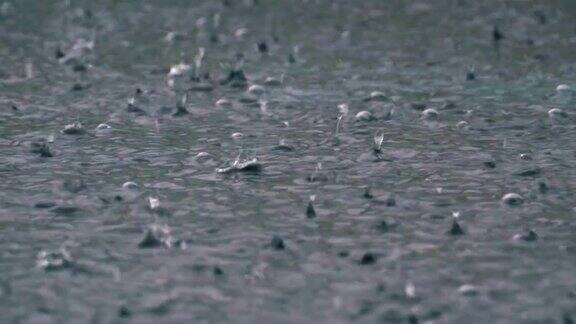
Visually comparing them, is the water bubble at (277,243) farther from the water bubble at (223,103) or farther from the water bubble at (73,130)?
the water bubble at (223,103)

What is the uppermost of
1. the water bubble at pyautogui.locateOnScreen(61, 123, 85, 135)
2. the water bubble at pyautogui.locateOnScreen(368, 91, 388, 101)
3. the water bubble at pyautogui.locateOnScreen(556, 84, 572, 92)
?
the water bubble at pyautogui.locateOnScreen(556, 84, 572, 92)

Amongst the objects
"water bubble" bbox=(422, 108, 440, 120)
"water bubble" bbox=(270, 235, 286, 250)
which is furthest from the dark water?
"water bubble" bbox=(422, 108, 440, 120)

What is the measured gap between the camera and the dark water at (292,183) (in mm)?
6102

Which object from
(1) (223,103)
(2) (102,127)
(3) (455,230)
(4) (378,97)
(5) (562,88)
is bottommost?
(3) (455,230)

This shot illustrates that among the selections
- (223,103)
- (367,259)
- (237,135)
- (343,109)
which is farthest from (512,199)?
(223,103)

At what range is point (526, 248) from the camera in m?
6.93

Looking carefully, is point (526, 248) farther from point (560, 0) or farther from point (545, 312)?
point (560, 0)

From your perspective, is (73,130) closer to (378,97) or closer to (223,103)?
(223,103)

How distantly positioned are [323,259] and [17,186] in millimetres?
3029

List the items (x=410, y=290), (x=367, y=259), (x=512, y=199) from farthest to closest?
1. (x=512, y=199)
2. (x=367, y=259)
3. (x=410, y=290)

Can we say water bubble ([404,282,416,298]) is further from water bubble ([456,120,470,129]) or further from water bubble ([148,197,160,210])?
water bubble ([456,120,470,129])

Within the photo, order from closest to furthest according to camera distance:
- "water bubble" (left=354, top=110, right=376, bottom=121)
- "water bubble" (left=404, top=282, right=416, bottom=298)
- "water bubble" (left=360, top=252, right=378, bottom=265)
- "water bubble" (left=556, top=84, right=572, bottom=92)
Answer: "water bubble" (left=404, top=282, right=416, bottom=298)
"water bubble" (left=360, top=252, right=378, bottom=265)
"water bubble" (left=354, top=110, right=376, bottom=121)
"water bubble" (left=556, top=84, right=572, bottom=92)

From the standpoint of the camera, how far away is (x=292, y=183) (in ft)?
28.2

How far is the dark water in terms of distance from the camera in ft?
20.0
